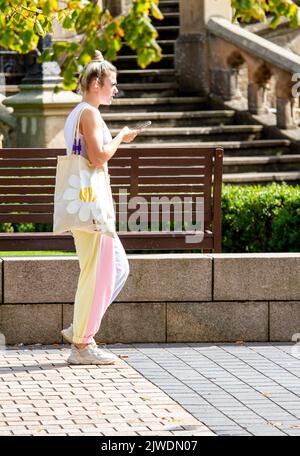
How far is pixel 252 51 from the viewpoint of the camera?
63.3 ft

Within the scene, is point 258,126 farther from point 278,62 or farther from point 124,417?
point 124,417

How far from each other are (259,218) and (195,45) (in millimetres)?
6601

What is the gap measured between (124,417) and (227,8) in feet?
40.6

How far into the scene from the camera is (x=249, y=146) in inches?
733

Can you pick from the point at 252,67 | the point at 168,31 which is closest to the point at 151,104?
the point at 252,67

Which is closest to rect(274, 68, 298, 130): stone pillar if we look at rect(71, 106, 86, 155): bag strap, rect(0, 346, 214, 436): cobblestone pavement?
rect(0, 346, 214, 436): cobblestone pavement

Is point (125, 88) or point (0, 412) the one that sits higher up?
point (125, 88)

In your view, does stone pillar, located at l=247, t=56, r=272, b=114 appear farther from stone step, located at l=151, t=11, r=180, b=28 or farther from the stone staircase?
stone step, located at l=151, t=11, r=180, b=28

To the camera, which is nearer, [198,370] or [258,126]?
[198,370]

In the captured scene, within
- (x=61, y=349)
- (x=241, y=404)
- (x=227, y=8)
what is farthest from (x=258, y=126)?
(x=241, y=404)

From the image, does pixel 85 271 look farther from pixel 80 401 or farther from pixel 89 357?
pixel 80 401

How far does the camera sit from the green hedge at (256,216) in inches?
540

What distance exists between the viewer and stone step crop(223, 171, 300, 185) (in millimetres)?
17600

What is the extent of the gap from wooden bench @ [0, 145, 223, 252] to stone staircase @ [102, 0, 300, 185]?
5.49 metres
